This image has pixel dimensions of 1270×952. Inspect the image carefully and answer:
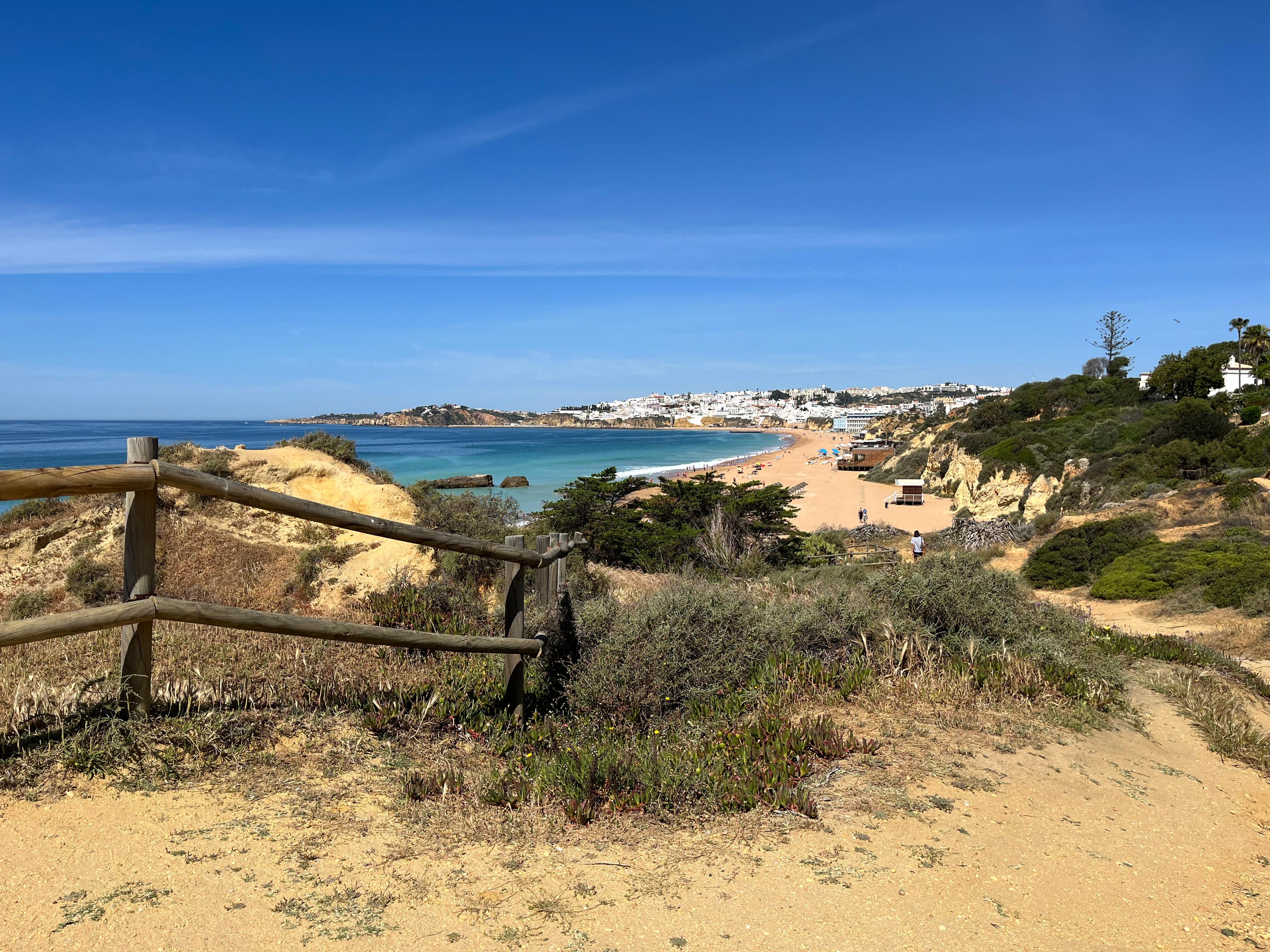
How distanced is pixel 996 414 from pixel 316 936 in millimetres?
50141

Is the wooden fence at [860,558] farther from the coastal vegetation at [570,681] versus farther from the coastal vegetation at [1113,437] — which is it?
the coastal vegetation at [570,681]

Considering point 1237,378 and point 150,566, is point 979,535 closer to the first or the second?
point 150,566

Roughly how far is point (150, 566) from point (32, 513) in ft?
31.6

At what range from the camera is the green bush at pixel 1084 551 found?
18.4m

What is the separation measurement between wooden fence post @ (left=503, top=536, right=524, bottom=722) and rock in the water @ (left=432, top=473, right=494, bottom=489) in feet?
148

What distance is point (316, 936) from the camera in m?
2.63

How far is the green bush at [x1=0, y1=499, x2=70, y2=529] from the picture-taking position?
10609mm

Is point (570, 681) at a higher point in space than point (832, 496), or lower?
higher

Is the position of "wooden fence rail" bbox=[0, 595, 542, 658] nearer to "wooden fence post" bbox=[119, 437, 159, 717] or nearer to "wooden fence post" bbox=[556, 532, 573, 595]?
"wooden fence post" bbox=[119, 437, 159, 717]

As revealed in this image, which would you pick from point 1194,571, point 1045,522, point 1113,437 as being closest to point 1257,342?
point 1113,437

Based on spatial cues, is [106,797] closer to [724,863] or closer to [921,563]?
[724,863]

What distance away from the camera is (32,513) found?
1088 cm

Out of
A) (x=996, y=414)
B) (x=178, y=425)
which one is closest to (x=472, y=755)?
(x=996, y=414)

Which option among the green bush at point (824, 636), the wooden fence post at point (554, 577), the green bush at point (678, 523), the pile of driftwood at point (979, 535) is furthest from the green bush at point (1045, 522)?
the wooden fence post at point (554, 577)
